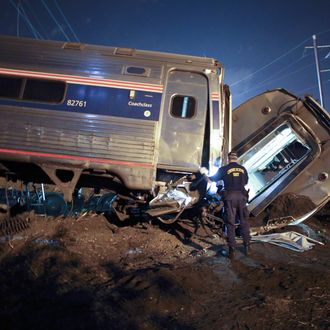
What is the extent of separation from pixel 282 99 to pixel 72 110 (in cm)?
446

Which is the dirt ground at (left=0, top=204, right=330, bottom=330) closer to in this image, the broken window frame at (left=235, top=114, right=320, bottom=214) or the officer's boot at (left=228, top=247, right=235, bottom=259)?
the officer's boot at (left=228, top=247, right=235, bottom=259)

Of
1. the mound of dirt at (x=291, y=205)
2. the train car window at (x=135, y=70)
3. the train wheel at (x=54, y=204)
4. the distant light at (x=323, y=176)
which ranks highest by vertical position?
the train car window at (x=135, y=70)

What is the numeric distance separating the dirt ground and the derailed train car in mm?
825

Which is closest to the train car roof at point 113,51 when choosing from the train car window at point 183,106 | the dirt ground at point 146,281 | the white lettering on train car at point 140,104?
the train car window at point 183,106

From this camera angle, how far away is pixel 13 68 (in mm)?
6430

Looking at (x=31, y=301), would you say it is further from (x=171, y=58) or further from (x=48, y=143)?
(x=171, y=58)

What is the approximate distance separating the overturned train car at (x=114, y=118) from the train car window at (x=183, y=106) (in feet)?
0.06

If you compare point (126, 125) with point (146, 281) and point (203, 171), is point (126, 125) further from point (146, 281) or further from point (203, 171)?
point (146, 281)

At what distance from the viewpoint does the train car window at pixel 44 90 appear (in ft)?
20.6

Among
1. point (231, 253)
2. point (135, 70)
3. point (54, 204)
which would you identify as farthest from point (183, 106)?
point (54, 204)

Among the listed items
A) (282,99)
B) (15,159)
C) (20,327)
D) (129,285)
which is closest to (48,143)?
(15,159)

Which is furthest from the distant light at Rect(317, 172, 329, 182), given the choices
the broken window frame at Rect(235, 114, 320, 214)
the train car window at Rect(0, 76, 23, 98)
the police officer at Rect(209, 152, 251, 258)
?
the train car window at Rect(0, 76, 23, 98)

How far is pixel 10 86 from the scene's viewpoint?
6371 millimetres

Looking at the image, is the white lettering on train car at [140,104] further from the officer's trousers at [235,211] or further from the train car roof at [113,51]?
the officer's trousers at [235,211]
